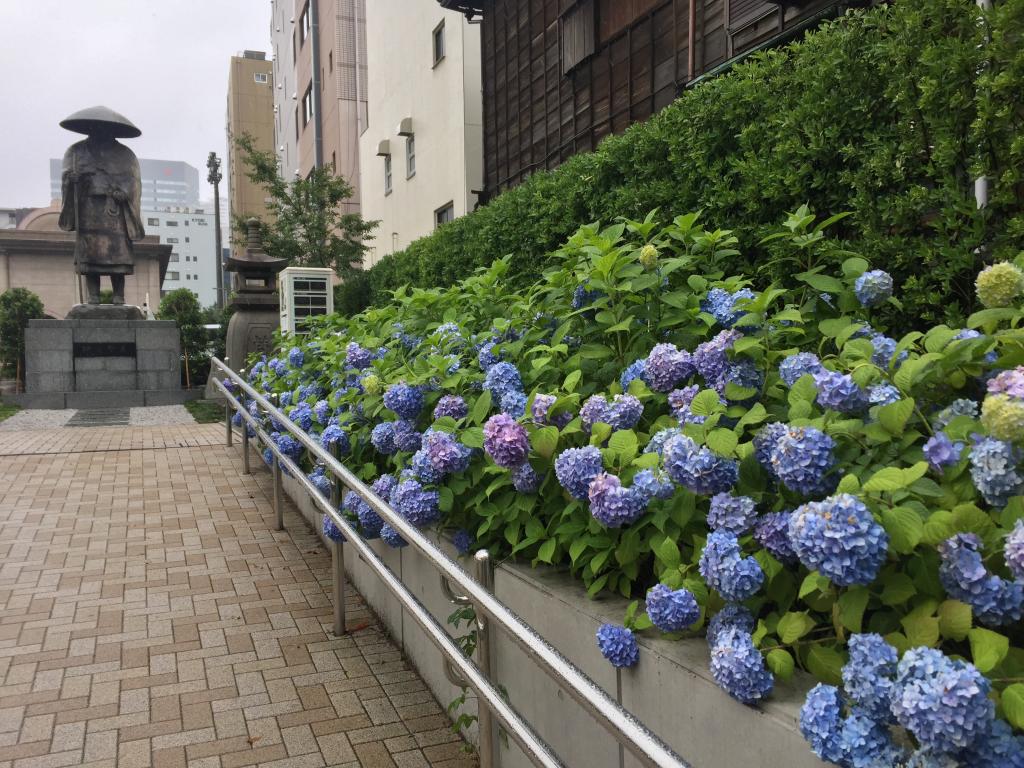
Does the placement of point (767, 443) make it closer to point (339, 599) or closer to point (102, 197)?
point (339, 599)

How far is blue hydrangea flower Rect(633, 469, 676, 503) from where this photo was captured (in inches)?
69.2

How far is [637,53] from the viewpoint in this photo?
29.9 ft

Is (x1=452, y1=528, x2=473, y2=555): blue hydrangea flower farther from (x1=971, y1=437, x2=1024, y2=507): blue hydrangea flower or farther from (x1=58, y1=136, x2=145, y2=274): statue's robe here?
(x1=58, y1=136, x2=145, y2=274): statue's robe

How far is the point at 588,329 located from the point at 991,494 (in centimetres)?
170

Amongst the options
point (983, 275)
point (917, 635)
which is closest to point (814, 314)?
point (983, 275)

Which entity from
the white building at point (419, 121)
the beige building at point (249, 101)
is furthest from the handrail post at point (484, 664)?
the beige building at point (249, 101)

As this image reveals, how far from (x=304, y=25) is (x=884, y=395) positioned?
31.9 m

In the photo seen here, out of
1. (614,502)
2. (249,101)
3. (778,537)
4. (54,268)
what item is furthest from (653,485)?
(249,101)

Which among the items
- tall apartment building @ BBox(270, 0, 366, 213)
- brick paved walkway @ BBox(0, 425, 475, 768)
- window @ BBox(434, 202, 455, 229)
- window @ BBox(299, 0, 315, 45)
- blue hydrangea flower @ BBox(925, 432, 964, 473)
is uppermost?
window @ BBox(299, 0, 315, 45)

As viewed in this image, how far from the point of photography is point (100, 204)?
605 inches

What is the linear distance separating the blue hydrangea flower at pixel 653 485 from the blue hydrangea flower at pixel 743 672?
1.41 feet

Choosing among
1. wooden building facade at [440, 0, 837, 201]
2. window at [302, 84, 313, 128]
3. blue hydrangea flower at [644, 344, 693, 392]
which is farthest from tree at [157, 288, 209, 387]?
blue hydrangea flower at [644, 344, 693, 392]

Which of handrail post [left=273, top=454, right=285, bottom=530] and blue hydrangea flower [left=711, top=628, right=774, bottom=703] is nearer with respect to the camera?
blue hydrangea flower [left=711, top=628, right=774, bottom=703]

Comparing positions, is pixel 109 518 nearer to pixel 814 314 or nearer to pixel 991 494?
pixel 814 314
